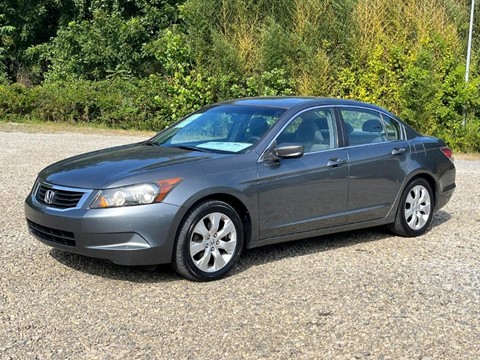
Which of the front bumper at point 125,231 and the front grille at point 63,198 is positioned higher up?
the front grille at point 63,198

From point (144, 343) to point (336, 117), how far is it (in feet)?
11.2

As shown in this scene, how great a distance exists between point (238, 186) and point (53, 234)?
5.18ft

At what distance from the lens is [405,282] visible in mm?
5832

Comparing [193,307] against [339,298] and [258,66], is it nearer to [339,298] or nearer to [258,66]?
[339,298]

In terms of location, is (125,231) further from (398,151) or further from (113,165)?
(398,151)

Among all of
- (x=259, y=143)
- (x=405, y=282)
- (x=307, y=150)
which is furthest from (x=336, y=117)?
(x=405, y=282)

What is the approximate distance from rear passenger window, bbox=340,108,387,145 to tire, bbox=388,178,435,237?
0.67 m

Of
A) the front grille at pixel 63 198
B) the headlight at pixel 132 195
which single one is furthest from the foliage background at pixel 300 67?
the front grille at pixel 63 198

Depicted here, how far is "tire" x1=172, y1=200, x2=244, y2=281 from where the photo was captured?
550 cm

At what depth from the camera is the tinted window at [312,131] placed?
6.42 meters

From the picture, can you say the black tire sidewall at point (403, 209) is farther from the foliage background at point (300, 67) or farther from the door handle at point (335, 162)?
the foliage background at point (300, 67)

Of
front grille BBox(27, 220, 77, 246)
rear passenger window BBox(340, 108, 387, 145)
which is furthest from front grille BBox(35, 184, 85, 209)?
rear passenger window BBox(340, 108, 387, 145)

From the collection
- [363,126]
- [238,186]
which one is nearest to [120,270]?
[238,186]

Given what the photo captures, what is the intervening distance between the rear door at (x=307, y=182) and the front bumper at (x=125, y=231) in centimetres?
97
